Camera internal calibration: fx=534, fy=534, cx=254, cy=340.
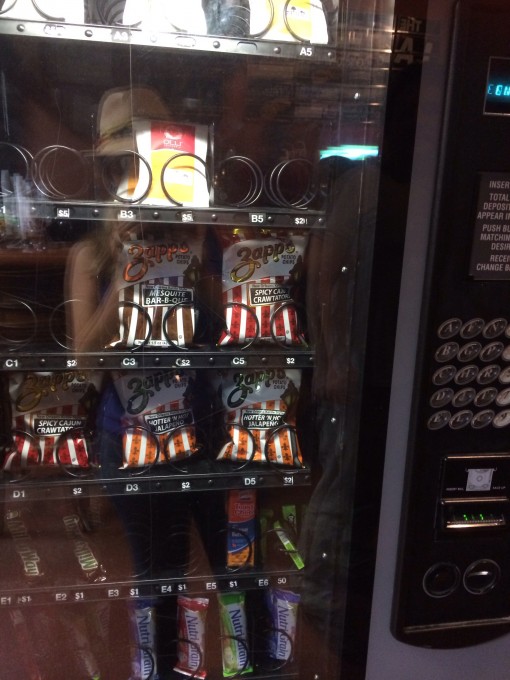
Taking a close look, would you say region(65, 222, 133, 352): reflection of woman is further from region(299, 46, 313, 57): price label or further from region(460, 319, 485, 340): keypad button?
region(460, 319, 485, 340): keypad button

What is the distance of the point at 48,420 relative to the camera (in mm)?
1144

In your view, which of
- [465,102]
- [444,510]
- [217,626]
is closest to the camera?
[465,102]

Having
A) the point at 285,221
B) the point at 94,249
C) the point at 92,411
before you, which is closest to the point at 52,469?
the point at 92,411

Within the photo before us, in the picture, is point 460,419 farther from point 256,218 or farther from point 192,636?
point 192,636

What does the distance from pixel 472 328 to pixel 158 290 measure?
633 mm

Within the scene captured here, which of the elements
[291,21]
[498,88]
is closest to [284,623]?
[498,88]

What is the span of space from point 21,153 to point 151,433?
61 centimetres

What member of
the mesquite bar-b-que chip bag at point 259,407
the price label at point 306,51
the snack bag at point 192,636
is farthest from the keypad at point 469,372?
the snack bag at point 192,636

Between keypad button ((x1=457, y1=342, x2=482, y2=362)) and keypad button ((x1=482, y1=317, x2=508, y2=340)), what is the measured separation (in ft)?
0.07

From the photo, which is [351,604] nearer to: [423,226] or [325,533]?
[325,533]

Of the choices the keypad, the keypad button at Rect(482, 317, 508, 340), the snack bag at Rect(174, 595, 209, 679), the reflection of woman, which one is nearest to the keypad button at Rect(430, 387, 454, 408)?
the keypad

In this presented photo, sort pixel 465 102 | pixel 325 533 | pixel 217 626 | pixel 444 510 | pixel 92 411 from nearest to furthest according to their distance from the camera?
pixel 465 102 < pixel 444 510 < pixel 325 533 < pixel 92 411 < pixel 217 626

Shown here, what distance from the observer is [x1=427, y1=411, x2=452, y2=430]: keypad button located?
33.5 inches

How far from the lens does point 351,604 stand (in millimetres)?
960
